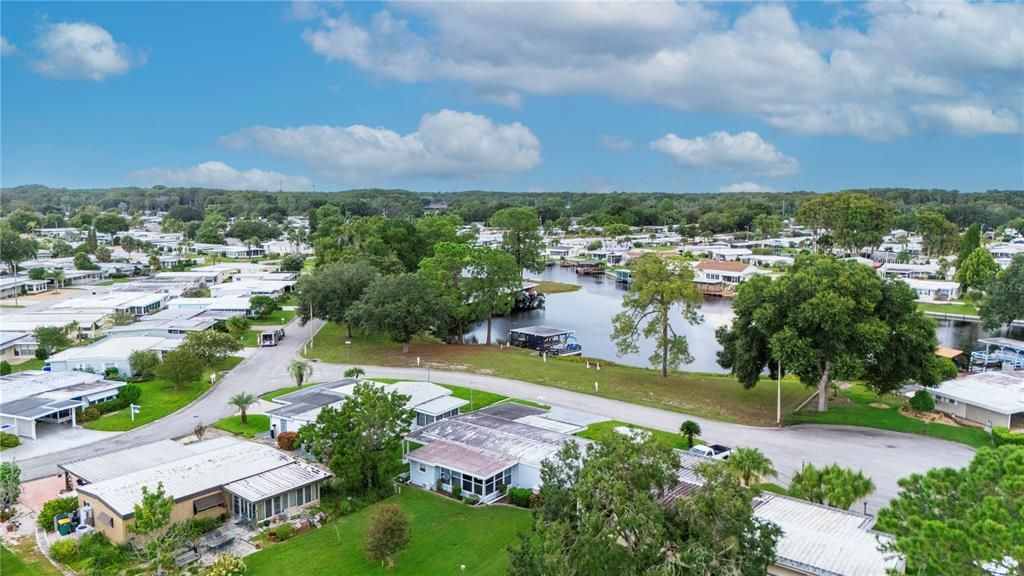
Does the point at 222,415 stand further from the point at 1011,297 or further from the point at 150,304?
the point at 1011,297

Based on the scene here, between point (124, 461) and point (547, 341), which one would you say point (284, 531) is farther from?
point (547, 341)

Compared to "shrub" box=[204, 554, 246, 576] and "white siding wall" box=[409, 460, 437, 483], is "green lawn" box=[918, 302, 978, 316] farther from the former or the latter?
"shrub" box=[204, 554, 246, 576]

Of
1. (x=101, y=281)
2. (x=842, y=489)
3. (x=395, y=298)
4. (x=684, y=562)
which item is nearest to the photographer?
(x=684, y=562)

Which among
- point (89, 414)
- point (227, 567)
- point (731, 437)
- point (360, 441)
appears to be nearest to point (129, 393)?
point (89, 414)

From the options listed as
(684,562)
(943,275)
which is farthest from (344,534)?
(943,275)

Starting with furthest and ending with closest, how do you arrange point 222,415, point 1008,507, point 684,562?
point 222,415 → point 684,562 → point 1008,507

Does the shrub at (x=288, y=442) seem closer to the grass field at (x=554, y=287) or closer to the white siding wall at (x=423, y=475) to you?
the white siding wall at (x=423, y=475)
